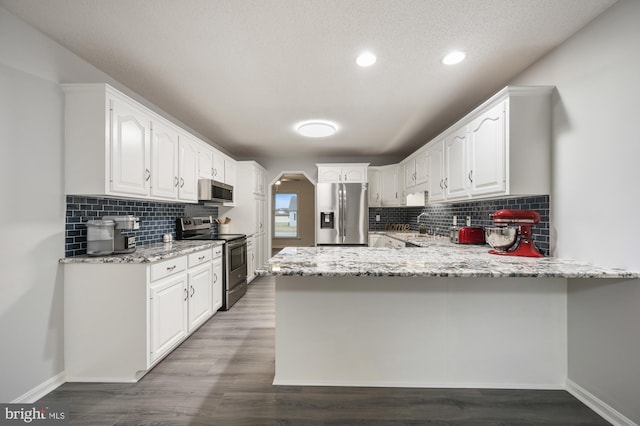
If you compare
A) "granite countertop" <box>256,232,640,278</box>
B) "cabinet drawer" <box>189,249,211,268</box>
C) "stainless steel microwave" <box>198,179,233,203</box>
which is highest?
"stainless steel microwave" <box>198,179,233,203</box>

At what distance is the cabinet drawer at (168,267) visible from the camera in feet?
6.72

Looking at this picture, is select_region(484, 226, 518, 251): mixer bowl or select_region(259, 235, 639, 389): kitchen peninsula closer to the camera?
select_region(259, 235, 639, 389): kitchen peninsula

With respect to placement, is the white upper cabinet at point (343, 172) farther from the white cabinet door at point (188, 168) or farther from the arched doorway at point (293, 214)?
the arched doorway at point (293, 214)

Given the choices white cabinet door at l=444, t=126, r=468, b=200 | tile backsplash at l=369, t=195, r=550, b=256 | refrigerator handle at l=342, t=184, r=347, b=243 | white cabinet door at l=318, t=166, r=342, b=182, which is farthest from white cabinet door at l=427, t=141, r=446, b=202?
white cabinet door at l=318, t=166, r=342, b=182

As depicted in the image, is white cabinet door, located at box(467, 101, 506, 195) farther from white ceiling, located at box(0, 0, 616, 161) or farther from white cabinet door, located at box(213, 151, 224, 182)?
white cabinet door, located at box(213, 151, 224, 182)

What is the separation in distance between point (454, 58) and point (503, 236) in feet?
4.86

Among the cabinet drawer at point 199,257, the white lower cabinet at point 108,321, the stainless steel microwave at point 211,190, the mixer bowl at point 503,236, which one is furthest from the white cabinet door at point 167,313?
the mixer bowl at point 503,236

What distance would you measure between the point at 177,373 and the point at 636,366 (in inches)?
115

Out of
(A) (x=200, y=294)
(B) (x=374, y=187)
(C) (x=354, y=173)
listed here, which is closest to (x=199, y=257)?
(A) (x=200, y=294)

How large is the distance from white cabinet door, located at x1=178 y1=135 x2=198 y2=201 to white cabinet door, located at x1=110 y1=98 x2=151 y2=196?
568mm

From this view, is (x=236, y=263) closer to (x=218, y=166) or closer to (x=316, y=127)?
(x=218, y=166)

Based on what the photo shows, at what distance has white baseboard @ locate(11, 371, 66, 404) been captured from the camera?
1.64m

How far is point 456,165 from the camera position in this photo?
110 inches

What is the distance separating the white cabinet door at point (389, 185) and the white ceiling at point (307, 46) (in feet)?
6.71
